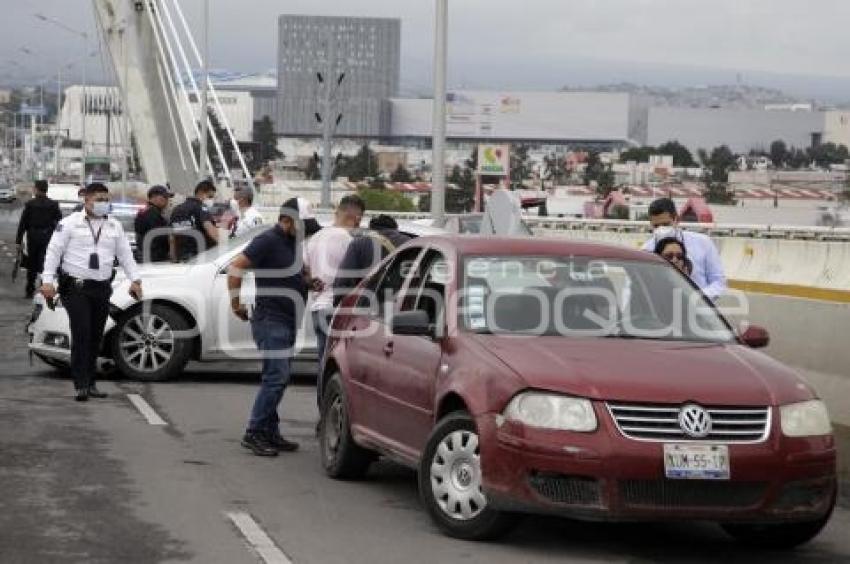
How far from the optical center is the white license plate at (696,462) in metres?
7.61

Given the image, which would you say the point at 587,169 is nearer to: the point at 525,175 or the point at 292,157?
the point at 525,175

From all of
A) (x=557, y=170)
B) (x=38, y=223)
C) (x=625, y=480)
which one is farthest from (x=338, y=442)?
(x=557, y=170)

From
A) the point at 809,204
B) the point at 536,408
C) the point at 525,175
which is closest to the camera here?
the point at 536,408

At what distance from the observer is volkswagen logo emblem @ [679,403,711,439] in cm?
767

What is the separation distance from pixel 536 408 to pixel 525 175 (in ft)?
380

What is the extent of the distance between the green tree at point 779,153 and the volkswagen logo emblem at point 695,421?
146 metres

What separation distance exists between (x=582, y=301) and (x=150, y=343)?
7.01m

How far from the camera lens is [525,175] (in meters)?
123

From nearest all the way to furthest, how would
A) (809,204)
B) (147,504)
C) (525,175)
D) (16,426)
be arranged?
(147,504) < (16,426) < (809,204) < (525,175)

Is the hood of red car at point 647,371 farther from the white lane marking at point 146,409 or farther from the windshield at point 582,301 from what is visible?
the white lane marking at point 146,409

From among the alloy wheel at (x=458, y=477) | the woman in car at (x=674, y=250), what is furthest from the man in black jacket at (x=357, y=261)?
the alloy wheel at (x=458, y=477)

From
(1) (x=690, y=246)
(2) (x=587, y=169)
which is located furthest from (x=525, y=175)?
(1) (x=690, y=246)

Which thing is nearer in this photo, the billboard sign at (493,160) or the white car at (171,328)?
the white car at (171,328)

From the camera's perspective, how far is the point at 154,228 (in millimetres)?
19219
